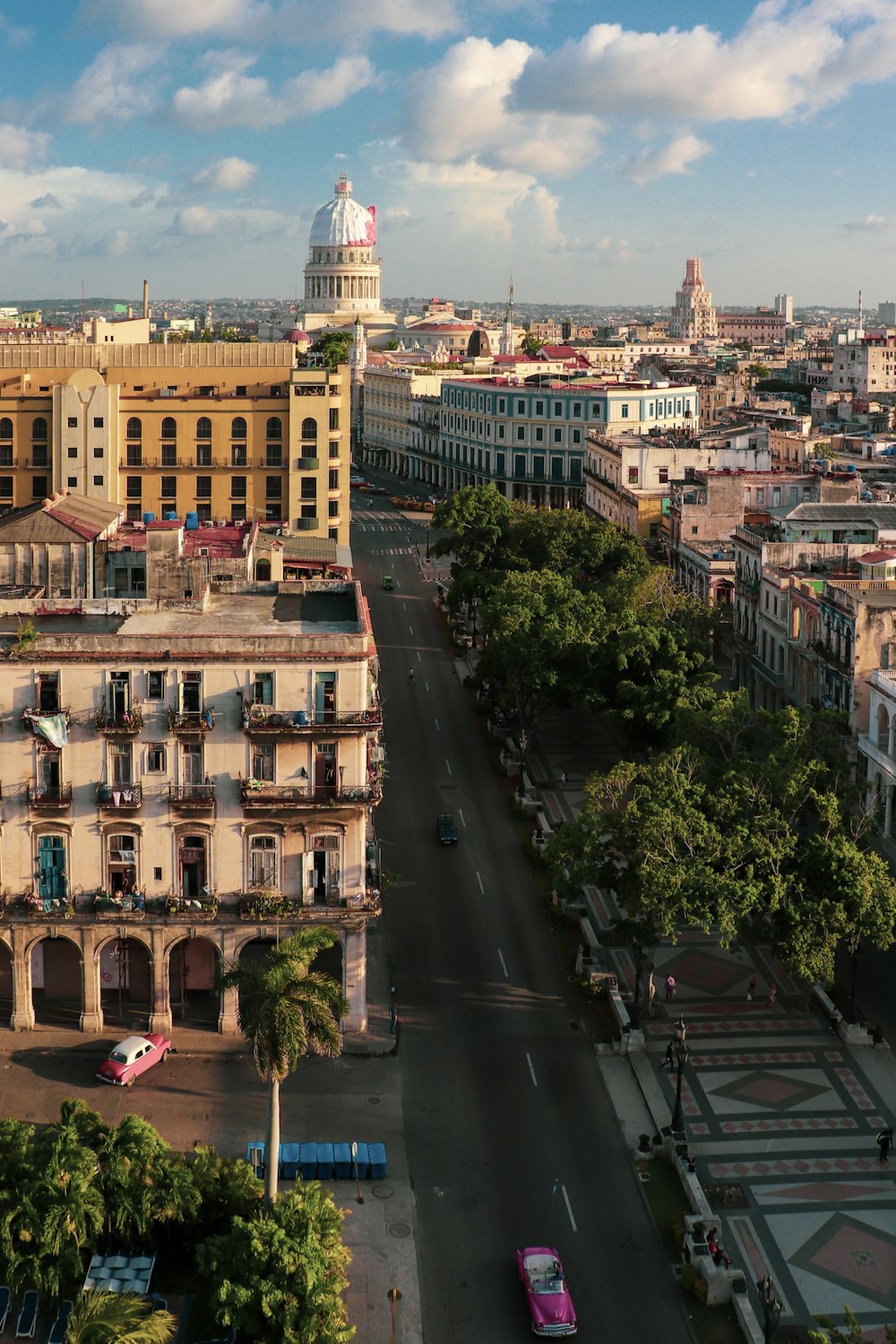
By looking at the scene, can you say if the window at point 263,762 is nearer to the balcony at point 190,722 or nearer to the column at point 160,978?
the balcony at point 190,722

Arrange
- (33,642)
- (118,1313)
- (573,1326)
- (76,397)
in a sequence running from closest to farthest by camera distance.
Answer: (118,1313) < (573,1326) < (33,642) < (76,397)

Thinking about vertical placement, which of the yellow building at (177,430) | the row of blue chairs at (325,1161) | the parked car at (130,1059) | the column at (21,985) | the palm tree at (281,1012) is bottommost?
the row of blue chairs at (325,1161)

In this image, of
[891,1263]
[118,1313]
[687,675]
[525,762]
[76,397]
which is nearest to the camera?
[118,1313]

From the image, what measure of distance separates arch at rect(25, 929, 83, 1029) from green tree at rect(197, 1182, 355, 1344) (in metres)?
19.5

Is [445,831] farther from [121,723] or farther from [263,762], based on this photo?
[121,723]

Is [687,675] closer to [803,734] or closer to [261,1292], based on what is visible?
[803,734]

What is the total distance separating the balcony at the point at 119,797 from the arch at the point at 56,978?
6325 millimetres

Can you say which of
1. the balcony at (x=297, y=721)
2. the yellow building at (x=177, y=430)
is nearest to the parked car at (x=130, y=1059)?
the balcony at (x=297, y=721)

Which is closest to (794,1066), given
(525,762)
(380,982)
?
(380,982)

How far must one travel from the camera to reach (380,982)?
61219 millimetres

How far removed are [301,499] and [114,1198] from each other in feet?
219

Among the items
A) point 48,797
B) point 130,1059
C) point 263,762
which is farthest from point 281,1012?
point 48,797

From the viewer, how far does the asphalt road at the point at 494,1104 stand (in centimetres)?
4328

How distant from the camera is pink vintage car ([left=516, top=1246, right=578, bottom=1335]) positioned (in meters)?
41.1
